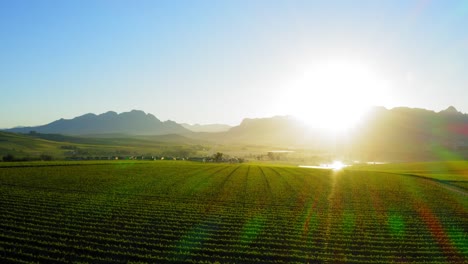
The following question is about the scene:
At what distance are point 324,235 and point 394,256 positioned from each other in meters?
5.70

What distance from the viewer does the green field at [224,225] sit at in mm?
22067

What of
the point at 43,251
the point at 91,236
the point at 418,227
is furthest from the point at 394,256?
the point at 43,251

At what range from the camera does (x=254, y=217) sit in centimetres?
3231

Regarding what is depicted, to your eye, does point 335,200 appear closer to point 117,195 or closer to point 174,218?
point 174,218

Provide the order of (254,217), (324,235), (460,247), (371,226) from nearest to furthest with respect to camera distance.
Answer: (460,247)
(324,235)
(371,226)
(254,217)

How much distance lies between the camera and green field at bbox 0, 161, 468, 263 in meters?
22.1

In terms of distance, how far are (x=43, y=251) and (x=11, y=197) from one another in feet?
73.3

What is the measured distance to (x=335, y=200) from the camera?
4372cm

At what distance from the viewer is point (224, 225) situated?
2908 centimetres

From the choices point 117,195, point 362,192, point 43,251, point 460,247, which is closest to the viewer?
point 43,251

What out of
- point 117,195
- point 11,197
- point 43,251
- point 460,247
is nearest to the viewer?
point 43,251

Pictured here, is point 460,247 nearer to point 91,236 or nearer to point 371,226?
point 371,226

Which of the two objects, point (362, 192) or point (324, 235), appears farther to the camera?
point (362, 192)

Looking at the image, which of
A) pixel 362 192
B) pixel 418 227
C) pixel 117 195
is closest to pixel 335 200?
pixel 362 192
